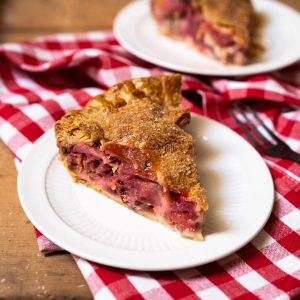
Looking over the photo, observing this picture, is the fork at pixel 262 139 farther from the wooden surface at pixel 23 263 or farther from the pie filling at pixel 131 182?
the wooden surface at pixel 23 263

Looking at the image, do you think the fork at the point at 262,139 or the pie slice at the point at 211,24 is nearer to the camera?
the fork at the point at 262,139

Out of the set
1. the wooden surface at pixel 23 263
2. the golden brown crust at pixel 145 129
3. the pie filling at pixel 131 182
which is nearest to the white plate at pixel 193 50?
the golden brown crust at pixel 145 129

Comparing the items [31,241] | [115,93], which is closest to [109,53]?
[115,93]

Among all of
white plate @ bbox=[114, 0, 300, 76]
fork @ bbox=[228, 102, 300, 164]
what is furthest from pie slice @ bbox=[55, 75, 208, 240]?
white plate @ bbox=[114, 0, 300, 76]

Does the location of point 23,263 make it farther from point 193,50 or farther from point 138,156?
point 193,50

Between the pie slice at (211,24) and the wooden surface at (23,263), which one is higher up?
the pie slice at (211,24)

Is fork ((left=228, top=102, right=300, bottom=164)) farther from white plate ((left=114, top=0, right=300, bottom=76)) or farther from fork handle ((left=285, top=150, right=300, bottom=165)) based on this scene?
white plate ((left=114, top=0, right=300, bottom=76))
